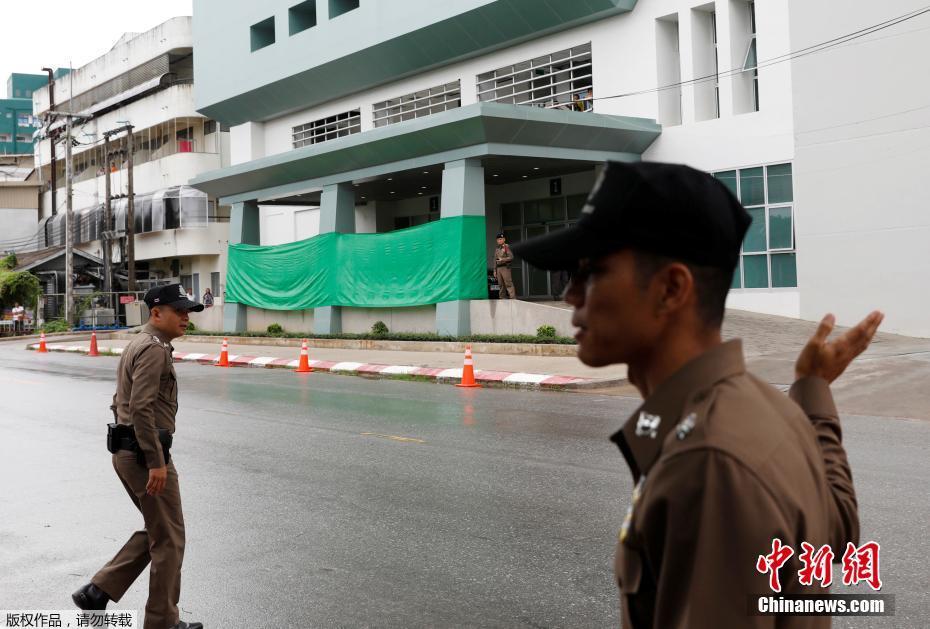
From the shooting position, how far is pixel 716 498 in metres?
1.47

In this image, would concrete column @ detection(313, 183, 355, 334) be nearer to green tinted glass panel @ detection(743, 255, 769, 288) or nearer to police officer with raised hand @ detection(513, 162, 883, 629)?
green tinted glass panel @ detection(743, 255, 769, 288)

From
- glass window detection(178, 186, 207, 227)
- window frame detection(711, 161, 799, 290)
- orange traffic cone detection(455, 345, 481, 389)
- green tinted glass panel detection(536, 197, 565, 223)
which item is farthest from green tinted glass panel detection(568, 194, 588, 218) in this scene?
glass window detection(178, 186, 207, 227)

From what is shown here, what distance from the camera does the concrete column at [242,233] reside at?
35719mm

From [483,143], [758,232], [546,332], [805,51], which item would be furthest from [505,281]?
[805,51]

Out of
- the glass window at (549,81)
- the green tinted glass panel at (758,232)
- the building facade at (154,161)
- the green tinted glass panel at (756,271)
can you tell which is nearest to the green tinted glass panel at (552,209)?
the glass window at (549,81)

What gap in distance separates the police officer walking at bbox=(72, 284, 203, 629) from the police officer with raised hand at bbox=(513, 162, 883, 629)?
3678 millimetres

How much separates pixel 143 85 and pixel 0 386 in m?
40.8

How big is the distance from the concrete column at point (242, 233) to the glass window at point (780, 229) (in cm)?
1985

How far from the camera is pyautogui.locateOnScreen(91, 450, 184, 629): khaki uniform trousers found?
16.4 ft

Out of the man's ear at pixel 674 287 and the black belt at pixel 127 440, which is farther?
the black belt at pixel 127 440

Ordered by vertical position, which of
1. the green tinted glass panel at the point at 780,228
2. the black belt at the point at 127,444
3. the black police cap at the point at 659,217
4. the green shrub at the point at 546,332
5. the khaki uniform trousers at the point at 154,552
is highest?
the green tinted glass panel at the point at 780,228

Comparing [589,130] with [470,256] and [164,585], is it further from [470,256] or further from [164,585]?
[164,585]

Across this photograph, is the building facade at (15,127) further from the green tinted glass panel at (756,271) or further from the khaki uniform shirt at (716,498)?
the khaki uniform shirt at (716,498)

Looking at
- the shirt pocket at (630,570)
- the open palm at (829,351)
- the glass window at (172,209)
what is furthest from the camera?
the glass window at (172,209)
